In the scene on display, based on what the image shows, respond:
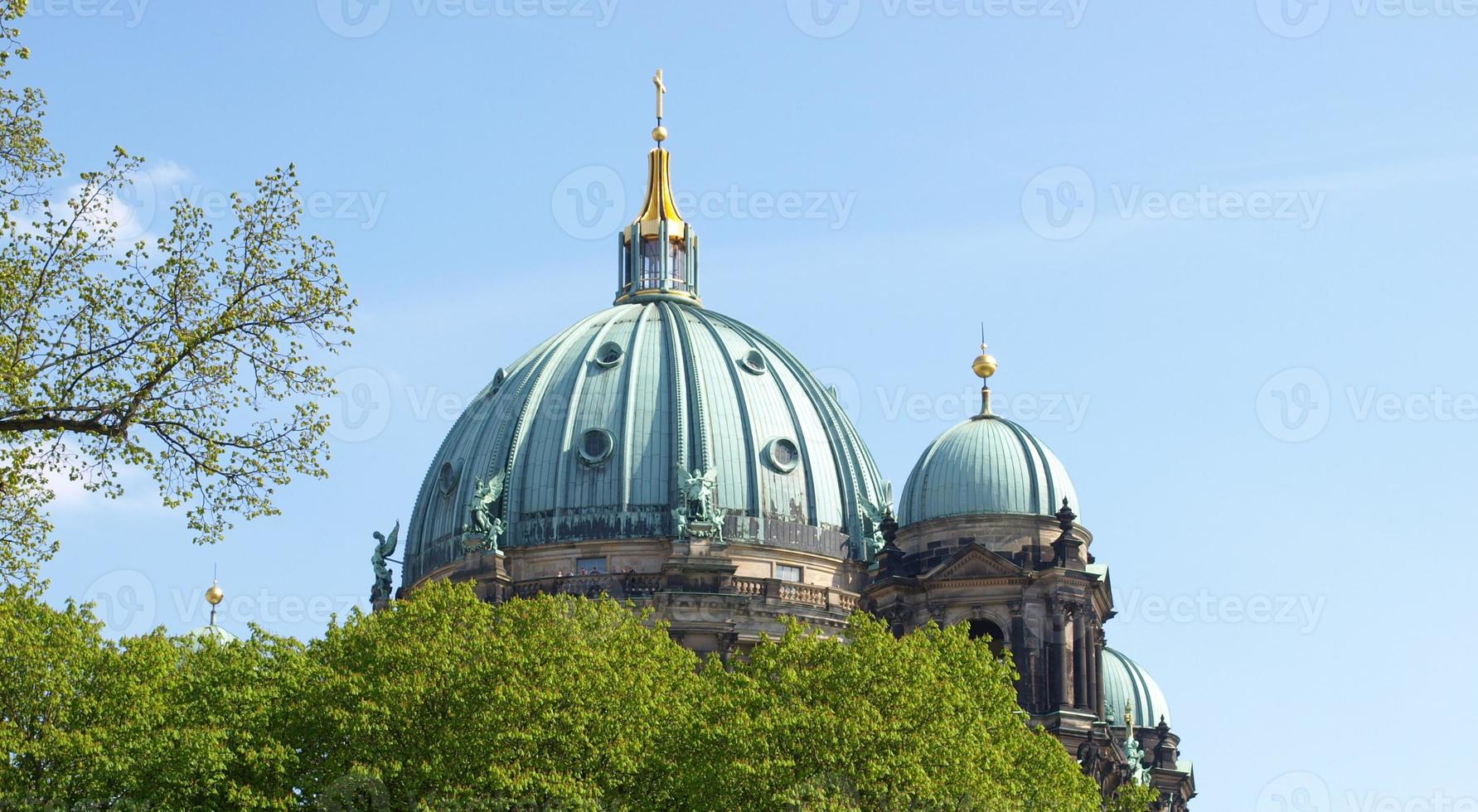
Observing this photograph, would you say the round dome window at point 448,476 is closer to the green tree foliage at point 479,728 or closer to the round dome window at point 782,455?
the round dome window at point 782,455

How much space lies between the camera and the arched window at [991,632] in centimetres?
9431

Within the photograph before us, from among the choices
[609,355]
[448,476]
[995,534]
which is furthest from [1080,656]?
[448,476]

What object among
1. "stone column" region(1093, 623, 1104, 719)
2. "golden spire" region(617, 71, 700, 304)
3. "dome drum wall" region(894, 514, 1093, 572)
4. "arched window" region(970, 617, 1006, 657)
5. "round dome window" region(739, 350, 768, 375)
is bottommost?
"stone column" region(1093, 623, 1104, 719)

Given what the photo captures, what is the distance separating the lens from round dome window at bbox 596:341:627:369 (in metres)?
109

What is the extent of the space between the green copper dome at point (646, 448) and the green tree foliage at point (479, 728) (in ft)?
120

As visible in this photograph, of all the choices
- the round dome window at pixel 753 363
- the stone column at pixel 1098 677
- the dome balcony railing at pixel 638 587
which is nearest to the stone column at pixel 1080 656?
the stone column at pixel 1098 677

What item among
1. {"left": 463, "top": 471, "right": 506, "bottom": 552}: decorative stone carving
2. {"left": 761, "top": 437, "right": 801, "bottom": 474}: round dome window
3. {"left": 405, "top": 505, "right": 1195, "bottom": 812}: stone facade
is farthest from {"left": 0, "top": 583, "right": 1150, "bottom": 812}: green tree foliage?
{"left": 761, "top": 437, "right": 801, "bottom": 474}: round dome window

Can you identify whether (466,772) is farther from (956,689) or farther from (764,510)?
(764,510)

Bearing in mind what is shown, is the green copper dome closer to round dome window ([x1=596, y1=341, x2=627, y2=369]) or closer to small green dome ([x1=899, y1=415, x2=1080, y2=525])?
round dome window ([x1=596, y1=341, x2=627, y2=369])

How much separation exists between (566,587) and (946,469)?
18.4 m

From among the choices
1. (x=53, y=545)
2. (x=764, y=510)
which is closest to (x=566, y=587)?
(x=764, y=510)

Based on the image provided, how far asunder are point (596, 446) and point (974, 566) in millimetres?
21276

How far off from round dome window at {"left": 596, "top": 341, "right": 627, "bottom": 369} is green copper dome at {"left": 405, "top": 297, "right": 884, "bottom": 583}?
0.19 feet

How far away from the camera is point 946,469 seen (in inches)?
3868
